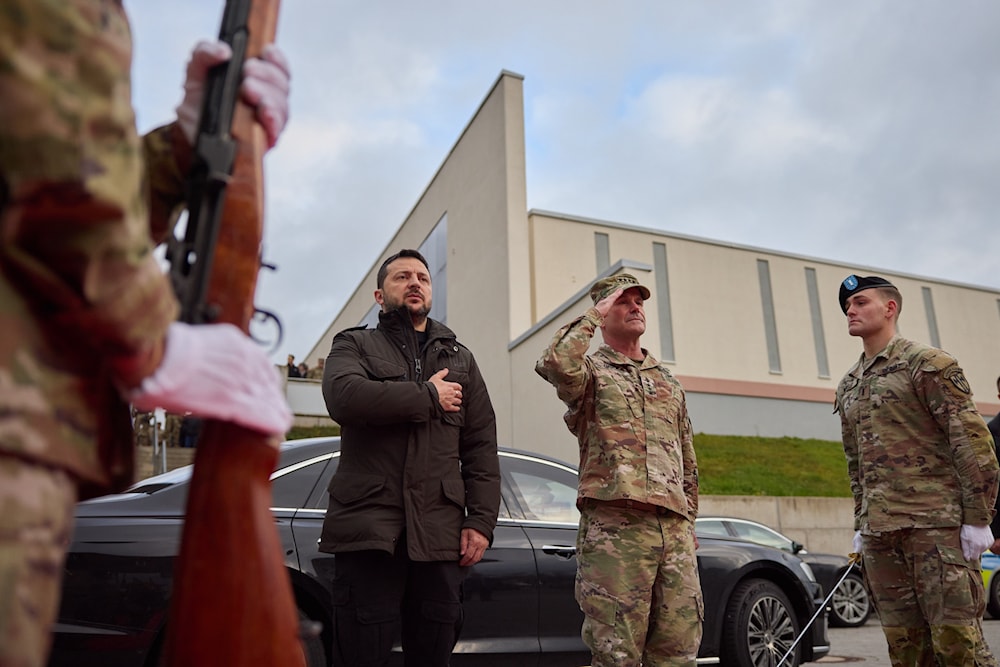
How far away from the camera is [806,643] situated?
5.66 metres

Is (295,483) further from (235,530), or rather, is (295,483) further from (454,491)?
(235,530)

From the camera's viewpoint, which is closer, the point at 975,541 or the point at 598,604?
the point at 598,604

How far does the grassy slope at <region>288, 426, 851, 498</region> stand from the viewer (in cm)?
1564

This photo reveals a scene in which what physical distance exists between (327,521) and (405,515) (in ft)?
1.01

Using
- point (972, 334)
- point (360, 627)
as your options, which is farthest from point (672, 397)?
point (972, 334)

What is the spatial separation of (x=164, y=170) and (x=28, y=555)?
836 mm

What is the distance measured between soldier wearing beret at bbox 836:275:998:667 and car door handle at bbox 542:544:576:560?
1616mm

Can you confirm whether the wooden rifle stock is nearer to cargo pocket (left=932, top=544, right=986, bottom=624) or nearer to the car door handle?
cargo pocket (left=932, top=544, right=986, bottom=624)

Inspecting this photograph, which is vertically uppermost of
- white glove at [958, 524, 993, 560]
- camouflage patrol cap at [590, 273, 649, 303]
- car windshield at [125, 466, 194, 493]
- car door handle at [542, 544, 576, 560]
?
camouflage patrol cap at [590, 273, 649, 303]

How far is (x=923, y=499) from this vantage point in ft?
12.6

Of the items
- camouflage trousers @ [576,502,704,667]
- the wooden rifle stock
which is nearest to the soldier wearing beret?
camouflage trousers @ [576,502,704,667]

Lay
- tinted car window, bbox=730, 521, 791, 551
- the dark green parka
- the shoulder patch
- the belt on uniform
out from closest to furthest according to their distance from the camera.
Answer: the dark green parka → the belt on uniform → the shoulder patch → tinted car window, bbox=730, 521, 791, 551

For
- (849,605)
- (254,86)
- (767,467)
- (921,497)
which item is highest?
(767,467)

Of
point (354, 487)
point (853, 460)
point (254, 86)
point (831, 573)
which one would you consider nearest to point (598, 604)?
point (354, 487)
